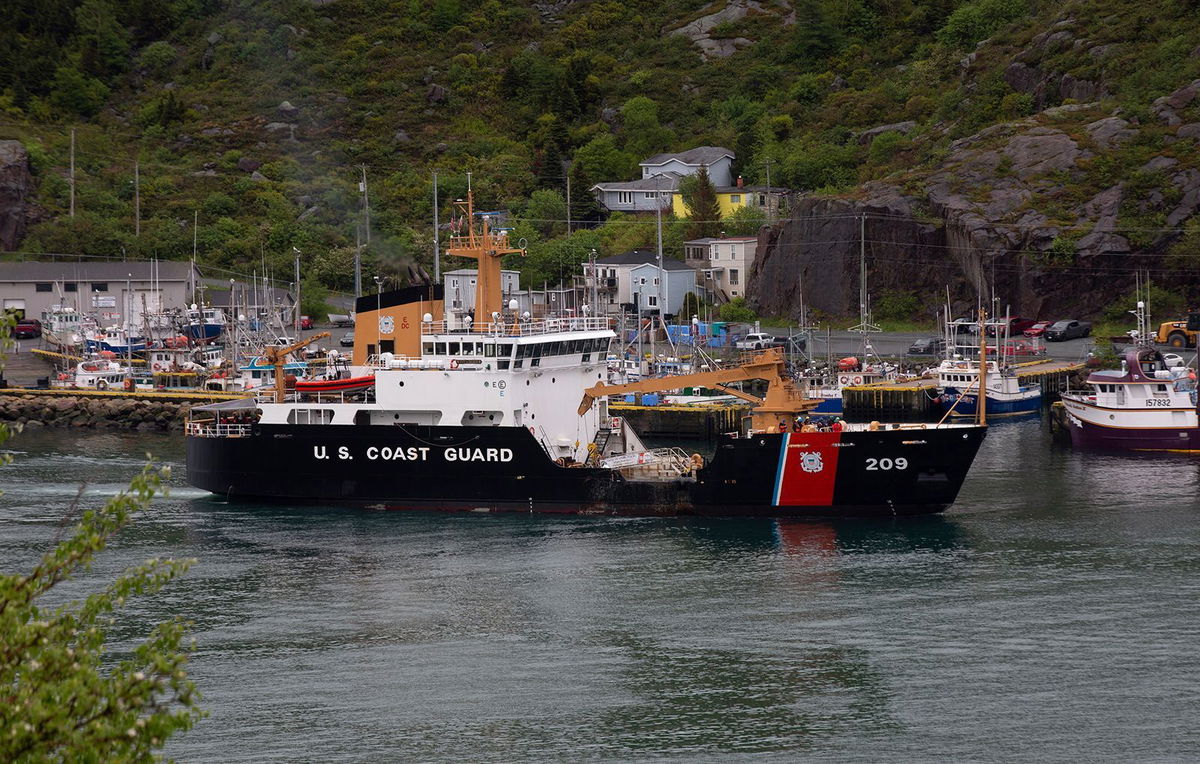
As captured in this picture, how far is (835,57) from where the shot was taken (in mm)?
97000

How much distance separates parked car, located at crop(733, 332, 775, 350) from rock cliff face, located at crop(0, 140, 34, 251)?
45.1 metres

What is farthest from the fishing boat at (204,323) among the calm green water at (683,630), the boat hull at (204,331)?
the calm green water at (683,630)

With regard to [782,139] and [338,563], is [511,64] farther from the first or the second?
[338,563]

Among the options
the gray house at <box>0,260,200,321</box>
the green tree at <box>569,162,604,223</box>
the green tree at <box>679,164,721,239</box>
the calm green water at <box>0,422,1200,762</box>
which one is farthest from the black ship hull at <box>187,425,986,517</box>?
the green tree at <box>569,162,604,223</box>

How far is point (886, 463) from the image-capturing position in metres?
35.4

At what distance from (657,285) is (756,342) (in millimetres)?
10628

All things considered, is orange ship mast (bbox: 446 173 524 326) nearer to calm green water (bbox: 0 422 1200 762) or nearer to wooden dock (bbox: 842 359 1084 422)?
calm green water (bbox: 0 422 1200 762)

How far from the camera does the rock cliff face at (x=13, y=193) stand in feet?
287

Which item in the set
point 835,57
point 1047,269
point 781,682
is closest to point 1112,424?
point 1047,269

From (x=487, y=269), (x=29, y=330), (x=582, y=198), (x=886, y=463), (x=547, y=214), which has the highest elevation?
(x=582, y=198)

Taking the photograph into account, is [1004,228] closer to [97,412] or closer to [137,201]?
[97,412]

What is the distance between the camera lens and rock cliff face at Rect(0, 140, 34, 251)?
87375mm

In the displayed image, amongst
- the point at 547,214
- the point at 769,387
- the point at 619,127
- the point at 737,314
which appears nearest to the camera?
the point at 769,387

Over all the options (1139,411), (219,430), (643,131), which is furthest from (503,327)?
(643,131)
